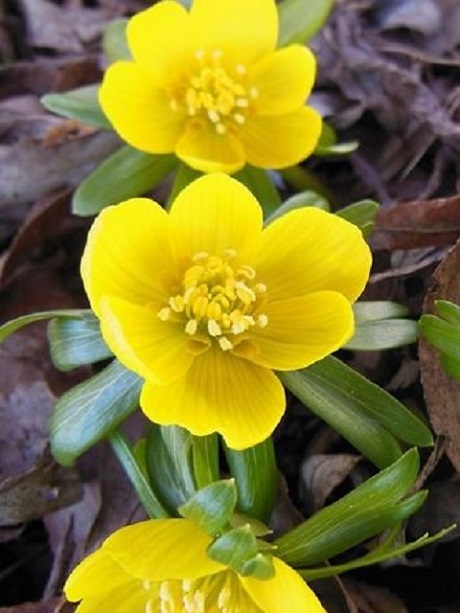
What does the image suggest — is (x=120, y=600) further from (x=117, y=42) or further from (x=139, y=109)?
(x=117, y=42)

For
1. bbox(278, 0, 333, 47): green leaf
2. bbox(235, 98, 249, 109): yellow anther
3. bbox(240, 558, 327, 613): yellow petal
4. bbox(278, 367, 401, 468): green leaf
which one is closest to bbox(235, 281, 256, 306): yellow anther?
bbox(278, 367, 401, 468): green leaf

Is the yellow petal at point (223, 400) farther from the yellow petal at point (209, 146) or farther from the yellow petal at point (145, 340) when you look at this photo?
→ the yellow petal at point (209, 146)

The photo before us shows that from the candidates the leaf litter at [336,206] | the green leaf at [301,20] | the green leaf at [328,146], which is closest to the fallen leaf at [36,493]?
the leaf litter at [336,206]

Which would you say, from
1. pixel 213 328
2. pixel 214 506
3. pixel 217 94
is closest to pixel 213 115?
pixel 217 94

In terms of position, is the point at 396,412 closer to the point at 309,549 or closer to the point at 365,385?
the point at 365,385

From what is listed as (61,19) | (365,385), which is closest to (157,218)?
(365,385)
